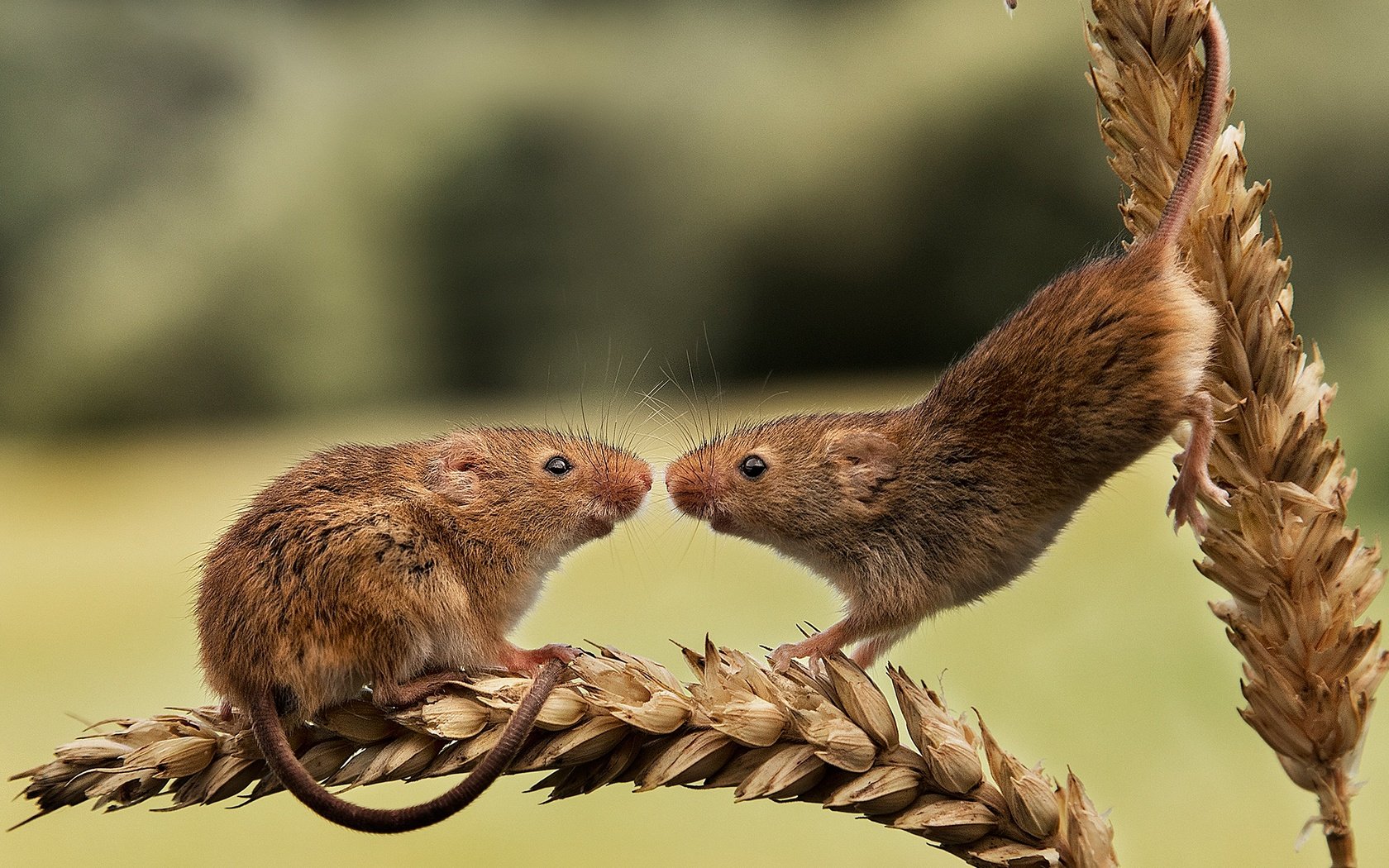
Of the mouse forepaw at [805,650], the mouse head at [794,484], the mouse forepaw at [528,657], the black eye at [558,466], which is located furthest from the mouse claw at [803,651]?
the black eye at [558,466]

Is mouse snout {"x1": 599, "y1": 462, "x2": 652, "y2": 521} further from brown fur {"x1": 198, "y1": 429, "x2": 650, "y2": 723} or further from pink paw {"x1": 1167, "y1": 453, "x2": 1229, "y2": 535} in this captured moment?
pink paw {"x1": 1167, "y1": 453, "x2": 1229, "y2": 535}

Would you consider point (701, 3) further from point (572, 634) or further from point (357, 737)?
point (357, 737)

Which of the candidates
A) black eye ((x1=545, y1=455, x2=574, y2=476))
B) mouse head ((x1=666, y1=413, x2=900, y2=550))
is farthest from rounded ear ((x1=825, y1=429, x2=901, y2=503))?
black eye ((x1=545, y1=455, x2=574, y2=476))

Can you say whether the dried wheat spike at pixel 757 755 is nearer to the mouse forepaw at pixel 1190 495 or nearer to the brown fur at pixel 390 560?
the brown fur at pixel 390 560

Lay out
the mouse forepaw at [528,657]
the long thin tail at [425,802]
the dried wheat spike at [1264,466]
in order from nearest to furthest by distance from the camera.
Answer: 1. the long thin tail at [425,802]
2. the dried wheat spike at [1264,466]
3. the mouse forepaw at [528,657]

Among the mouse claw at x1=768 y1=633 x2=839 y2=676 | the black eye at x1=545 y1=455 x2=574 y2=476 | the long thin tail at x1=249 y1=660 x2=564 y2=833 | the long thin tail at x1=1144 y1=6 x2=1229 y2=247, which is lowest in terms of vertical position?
the long thin tail at x1=249 y1=660 x2=564 y2=833

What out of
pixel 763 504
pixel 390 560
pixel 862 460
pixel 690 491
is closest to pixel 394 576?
pixel 390 560

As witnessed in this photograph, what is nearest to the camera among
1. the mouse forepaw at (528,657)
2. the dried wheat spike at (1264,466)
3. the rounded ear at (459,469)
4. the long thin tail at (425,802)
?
the long thin tail at (425,802)

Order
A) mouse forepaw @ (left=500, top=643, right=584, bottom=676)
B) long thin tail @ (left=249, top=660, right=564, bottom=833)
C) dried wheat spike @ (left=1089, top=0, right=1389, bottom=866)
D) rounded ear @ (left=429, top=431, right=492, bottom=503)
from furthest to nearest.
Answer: rounded ear @ (left=429, top=431, right=492, bottom=503)
mouse forepaw @ (left=500, top=643, right=584, bottom=676)
dried wheat spike @ (left=1089, top=0, right=1389, bottom=866)
long thin tail @ (left=249, top=660, right=564, bottom=833)
